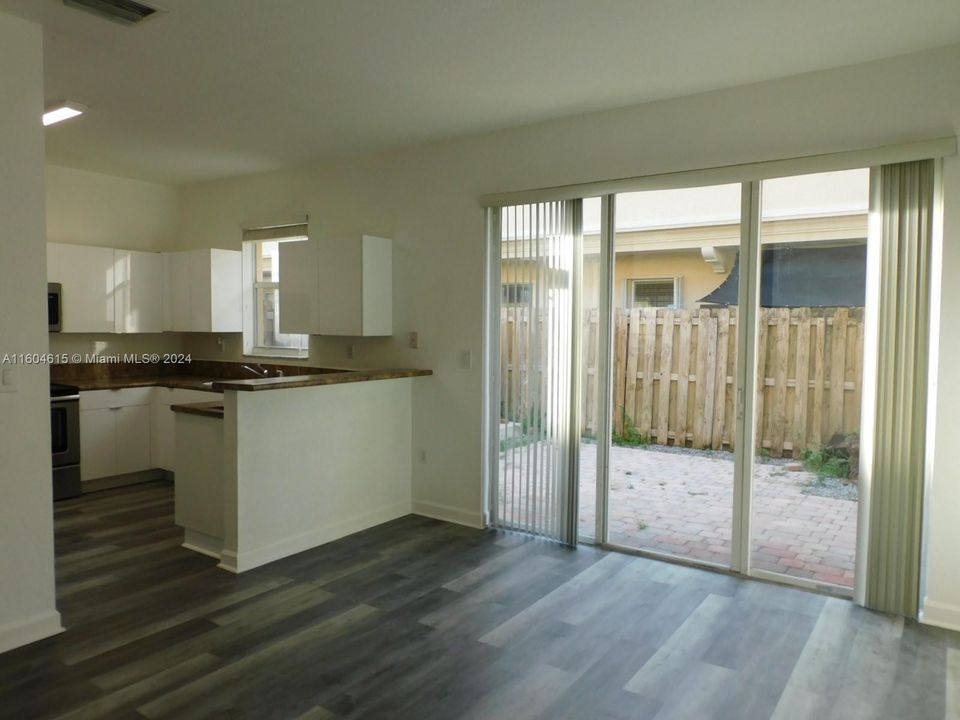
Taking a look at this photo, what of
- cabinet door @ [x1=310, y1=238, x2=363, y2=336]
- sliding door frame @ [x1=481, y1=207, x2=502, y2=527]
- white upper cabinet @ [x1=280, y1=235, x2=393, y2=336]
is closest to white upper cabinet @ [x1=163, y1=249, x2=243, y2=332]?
white upper cabinet @ [x1=280, y1=235, x2=393, y2=336]

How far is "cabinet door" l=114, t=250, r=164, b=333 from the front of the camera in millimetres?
5945

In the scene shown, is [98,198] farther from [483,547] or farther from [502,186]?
[483,547]

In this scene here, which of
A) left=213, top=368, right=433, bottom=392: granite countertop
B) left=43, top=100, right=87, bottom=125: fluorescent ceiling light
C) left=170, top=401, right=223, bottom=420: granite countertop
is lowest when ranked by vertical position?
left=170, top=401, right=223, bottom=420: granite countertop

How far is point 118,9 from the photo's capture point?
8.89ft

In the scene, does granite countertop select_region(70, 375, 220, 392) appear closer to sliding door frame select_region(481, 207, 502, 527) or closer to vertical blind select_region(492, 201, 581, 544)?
sliding door frame select_region(481, 207, 502, 527)

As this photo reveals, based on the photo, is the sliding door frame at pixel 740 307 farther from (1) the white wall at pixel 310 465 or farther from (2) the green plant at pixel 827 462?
(1) the white wall at pixel 310 465

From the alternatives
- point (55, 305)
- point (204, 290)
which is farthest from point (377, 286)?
point (55, 305)

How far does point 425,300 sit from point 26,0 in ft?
9.07

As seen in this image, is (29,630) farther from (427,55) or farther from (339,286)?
(427,55)

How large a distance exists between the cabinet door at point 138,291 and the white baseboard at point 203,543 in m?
2.63

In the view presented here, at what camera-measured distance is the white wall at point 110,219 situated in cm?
573

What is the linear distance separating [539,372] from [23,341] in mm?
2753

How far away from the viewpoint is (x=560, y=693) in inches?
100

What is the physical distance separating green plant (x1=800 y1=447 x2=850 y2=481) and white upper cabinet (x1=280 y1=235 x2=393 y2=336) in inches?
114
